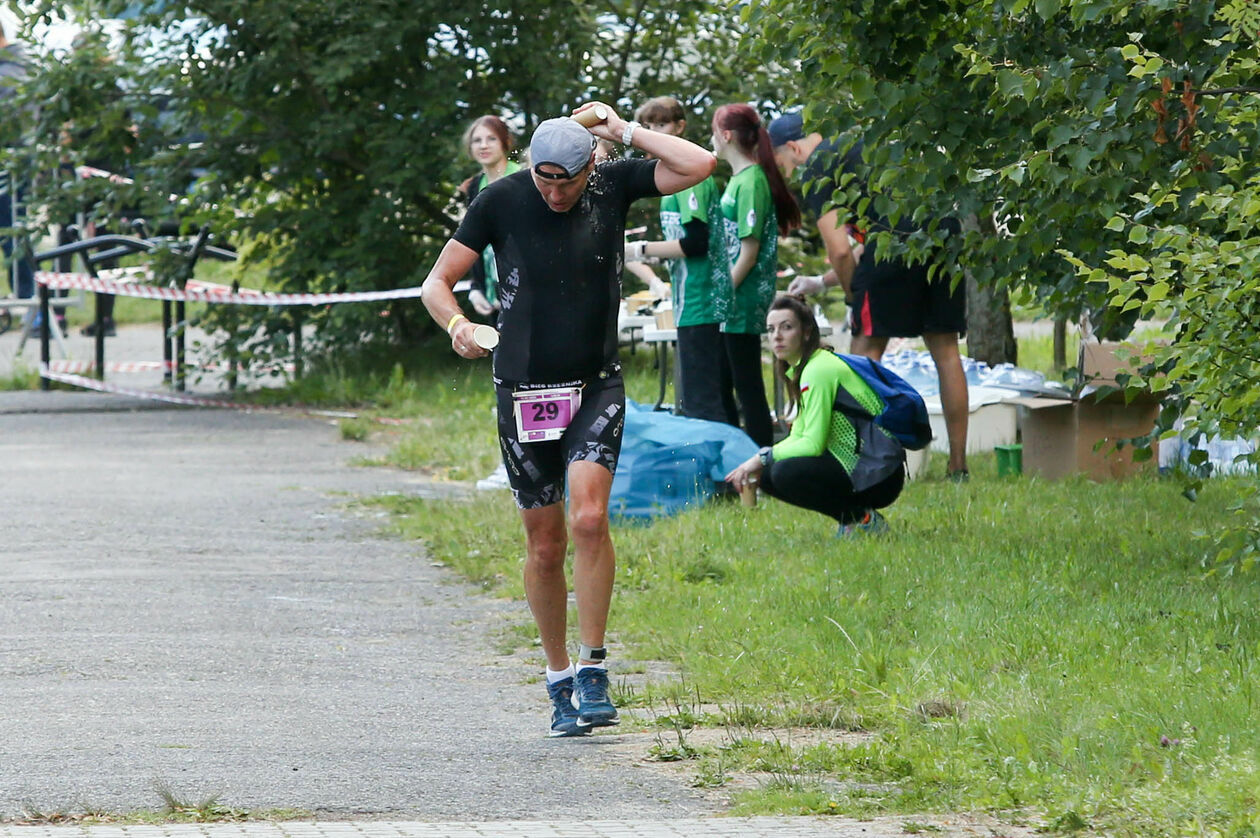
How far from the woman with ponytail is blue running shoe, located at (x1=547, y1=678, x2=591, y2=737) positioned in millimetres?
4352

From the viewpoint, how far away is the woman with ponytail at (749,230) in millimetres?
9828

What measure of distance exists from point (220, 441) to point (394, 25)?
3.72 meters

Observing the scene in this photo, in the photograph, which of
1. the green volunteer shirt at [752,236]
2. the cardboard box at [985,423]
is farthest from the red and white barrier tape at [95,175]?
the cardboard box at [985,423]

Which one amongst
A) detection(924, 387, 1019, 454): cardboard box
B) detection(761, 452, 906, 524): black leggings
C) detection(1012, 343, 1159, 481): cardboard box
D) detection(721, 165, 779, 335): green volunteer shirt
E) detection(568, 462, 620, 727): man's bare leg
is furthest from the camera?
detection(924, 387, 1019, 454): cardboard box

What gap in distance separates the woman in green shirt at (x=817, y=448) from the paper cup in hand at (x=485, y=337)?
292 centimetres

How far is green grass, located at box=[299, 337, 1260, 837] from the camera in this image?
183 inches

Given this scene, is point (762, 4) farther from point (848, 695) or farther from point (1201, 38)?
point (848, 695)

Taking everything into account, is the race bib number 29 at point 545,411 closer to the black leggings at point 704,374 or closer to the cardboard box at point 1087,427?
the black leggings at point 704,374

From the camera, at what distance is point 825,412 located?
8258mm

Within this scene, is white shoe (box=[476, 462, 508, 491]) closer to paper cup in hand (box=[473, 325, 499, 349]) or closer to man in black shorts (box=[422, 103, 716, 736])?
man in black shorts (box=[422, 103, 716, 736])

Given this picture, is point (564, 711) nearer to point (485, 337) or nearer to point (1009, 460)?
point (485, 337)

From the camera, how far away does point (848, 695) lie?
230 inches

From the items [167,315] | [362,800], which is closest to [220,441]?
[167,315]

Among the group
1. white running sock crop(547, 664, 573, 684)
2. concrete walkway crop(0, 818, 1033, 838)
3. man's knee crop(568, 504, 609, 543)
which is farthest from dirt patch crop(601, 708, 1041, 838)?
man's knee crop(568, 504, 609, 543)
